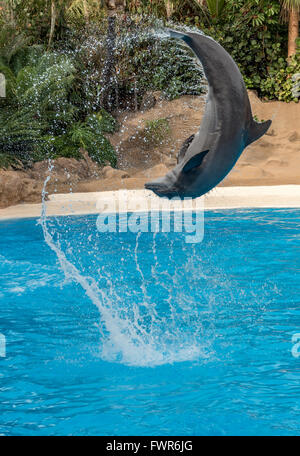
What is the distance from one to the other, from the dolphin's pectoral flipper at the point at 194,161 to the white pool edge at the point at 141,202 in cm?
669

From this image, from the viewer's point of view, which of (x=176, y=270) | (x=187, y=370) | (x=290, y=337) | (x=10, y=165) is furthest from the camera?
(x=10, y=165)

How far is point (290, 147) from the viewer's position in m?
14.3

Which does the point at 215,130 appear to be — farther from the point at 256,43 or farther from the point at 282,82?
the point at 256,43

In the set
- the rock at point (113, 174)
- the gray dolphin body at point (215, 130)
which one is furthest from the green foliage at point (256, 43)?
the gray dolphin body at point (215, 130)

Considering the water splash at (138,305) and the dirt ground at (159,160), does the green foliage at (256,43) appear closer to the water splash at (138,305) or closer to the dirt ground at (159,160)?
the dirt ground at (159,160)

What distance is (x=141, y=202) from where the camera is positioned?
11.3 m

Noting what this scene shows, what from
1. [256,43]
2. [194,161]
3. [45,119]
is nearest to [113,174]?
[45,119]

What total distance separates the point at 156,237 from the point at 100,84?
26.2 ft

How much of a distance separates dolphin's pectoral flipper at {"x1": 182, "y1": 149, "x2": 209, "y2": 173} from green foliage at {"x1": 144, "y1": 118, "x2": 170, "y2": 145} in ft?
37.4

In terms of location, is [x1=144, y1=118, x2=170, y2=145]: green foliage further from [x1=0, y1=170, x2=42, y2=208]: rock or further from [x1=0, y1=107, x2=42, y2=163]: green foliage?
[x1=0, y1=170, x2=42, y2=208]: rock

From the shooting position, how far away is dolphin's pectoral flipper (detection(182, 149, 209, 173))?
3.37 metres

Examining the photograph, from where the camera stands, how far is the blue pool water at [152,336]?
12.3ft

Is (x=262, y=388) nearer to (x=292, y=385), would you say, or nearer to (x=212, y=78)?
(x=292, y=385)
